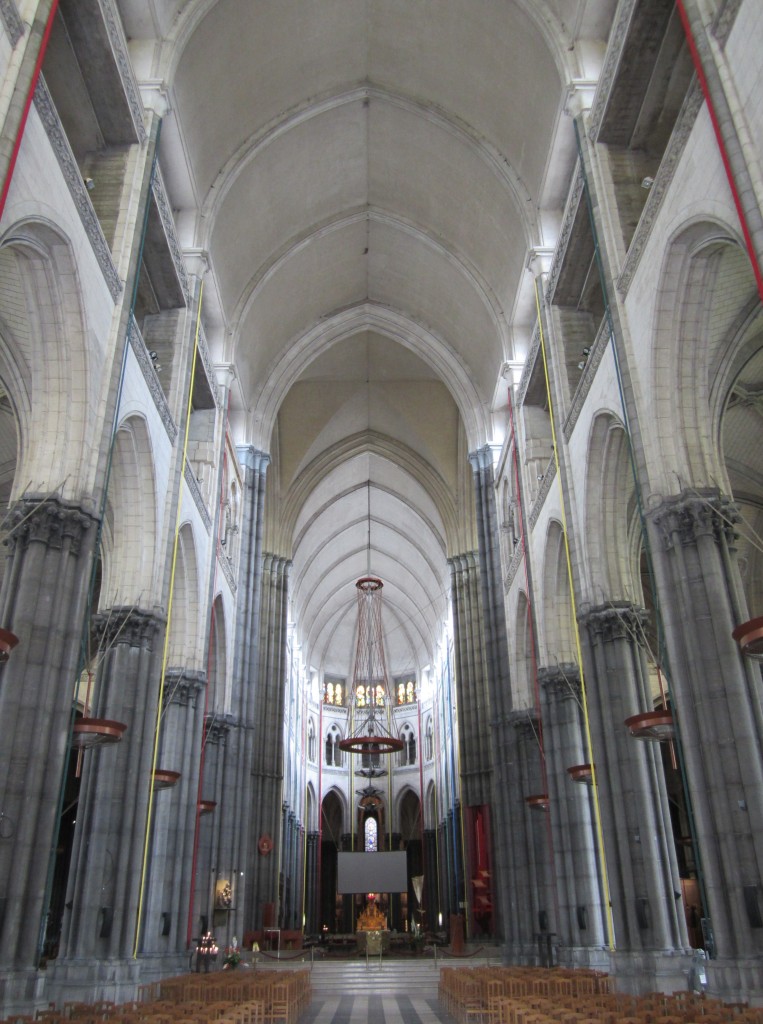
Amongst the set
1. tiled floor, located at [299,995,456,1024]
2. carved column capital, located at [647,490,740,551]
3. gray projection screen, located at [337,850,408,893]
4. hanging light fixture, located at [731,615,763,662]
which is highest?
carved column capital, located at [647,490,740,551]

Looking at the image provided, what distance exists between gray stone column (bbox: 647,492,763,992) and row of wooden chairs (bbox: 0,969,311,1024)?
18.0ft

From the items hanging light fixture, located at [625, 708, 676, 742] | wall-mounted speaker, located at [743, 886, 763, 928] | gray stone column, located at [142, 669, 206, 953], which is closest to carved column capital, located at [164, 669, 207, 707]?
gray stone column, located at [142, 669, 206, 953]

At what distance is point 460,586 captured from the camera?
31.7m

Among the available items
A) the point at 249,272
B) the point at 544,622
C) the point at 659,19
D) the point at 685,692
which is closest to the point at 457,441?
the point at 249,272

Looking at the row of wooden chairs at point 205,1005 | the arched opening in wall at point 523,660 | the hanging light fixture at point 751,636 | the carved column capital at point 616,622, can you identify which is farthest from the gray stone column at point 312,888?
the hanging light fixture at point 751,636

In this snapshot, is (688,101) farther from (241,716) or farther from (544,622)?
(241,716)

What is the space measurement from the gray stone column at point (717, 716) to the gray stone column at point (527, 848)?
37.5ft

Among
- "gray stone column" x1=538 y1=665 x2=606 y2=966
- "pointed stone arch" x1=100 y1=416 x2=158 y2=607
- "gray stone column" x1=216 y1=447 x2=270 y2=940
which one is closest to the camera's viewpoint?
"pointed stone arch" x1=100 y1=416 x2=158 y2=607

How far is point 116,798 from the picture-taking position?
13703 millimetres

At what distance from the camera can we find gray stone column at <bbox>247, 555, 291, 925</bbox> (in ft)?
84.0

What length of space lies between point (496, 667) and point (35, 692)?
1629 cm

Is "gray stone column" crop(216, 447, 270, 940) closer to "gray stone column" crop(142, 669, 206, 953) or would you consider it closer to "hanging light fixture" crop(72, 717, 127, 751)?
"gray stone column" crop(142, 669, 206, 953)

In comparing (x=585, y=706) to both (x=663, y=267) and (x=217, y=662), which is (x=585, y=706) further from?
(x=217, y=662)

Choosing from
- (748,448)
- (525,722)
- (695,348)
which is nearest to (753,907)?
(695,348)
